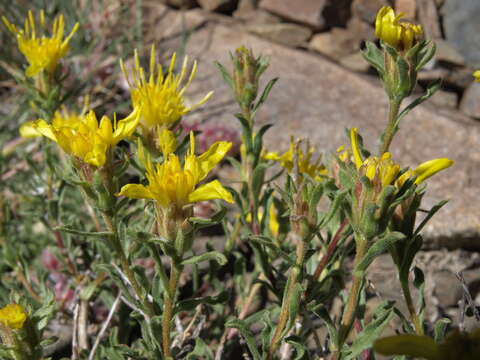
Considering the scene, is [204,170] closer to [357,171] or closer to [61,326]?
[357,171]

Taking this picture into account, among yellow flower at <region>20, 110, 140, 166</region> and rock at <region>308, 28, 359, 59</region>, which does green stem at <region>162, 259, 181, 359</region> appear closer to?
yellow flower at <region>20, 110, 140, 166</region>

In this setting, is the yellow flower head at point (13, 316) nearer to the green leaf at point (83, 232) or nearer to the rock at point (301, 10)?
the green leaf at point (83, 232)

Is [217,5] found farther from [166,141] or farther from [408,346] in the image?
[408,346]

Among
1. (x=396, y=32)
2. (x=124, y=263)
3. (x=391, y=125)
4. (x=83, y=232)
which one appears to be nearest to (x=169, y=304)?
(x=124, y=263)

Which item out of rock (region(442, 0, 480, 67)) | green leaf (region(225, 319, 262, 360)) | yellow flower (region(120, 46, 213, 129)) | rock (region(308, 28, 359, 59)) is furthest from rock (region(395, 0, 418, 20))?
green leaf (region(225, 319, 262, 360))

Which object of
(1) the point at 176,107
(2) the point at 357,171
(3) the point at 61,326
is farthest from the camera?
(3) the point at 61,326

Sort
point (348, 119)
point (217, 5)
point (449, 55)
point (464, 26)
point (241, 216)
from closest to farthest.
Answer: point (241, 216) → point (348, 119) → point (449, 55) → point (464, 26) → point (217, 5)

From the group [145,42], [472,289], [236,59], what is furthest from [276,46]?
[236,59]
